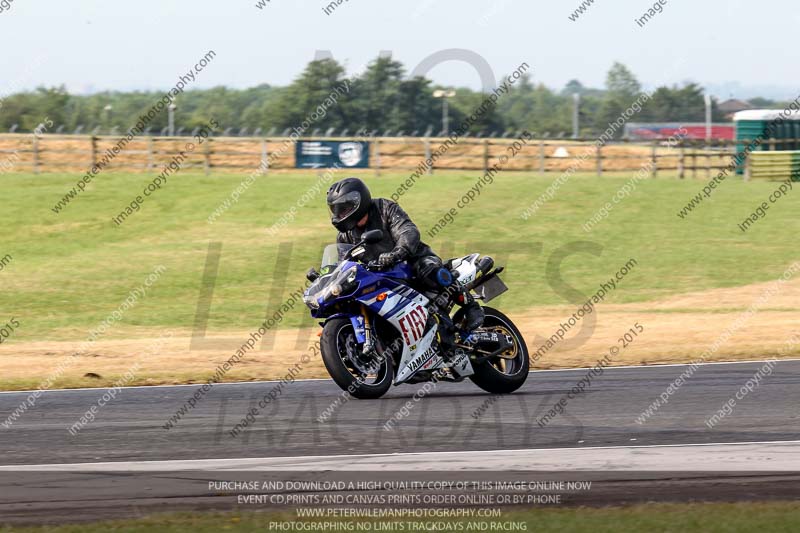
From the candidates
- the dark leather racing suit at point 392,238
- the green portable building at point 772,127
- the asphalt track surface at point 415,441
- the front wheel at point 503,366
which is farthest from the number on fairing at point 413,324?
the green portable building at point 772,127

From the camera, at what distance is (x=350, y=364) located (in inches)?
396

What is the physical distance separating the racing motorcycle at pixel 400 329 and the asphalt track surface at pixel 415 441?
0.25 m

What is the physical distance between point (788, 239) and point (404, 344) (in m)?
21.0

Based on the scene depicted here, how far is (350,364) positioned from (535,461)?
296 cm

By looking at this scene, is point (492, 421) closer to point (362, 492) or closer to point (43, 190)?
point (362, 492)

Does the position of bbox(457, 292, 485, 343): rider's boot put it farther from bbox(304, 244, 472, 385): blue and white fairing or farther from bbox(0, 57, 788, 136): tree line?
bbox(0, 57, 788, 136): tree line

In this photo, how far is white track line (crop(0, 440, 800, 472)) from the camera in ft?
23.7

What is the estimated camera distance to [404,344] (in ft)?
33.7

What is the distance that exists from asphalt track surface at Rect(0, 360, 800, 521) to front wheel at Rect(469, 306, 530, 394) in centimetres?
18

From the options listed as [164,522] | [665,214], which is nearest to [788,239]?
[665,214]

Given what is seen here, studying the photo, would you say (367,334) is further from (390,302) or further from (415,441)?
(415,441)

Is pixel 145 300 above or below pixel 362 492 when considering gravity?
below

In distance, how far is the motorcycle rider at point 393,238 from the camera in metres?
10.3

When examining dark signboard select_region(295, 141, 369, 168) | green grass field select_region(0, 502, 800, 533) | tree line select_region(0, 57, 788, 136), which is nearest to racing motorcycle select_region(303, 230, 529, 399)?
green grass field select_region(0, 502, 800, 533)
